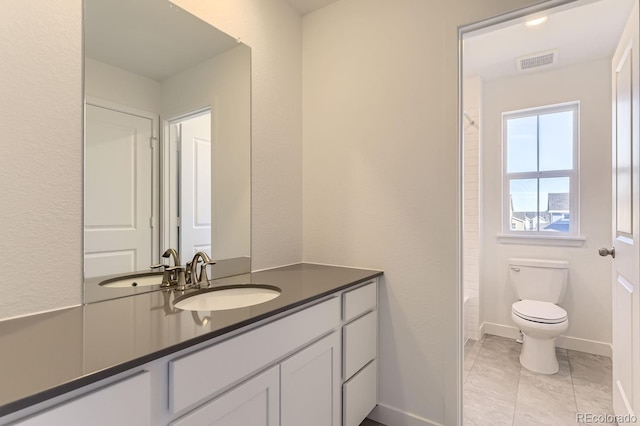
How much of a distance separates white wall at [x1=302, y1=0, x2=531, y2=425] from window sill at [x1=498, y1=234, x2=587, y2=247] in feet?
6.08

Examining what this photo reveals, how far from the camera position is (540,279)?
2805mm

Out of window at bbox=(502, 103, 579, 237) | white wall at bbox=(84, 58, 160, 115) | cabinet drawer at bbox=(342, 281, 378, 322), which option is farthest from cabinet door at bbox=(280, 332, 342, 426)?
window at bbox=(502, 103, 579, 237)

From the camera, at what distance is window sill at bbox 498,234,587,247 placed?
9.19 feet

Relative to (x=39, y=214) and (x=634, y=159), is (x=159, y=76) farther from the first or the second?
(x=634, y=159)

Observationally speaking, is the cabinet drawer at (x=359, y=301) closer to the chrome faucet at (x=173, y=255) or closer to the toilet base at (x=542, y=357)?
the chrome faucet at (x=173, y=255)

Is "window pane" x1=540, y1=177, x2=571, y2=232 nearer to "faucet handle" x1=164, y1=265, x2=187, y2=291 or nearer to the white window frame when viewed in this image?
the white window frame

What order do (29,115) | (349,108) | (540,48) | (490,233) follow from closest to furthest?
(29,115)
(349,108)
(540,48)
(490,233)

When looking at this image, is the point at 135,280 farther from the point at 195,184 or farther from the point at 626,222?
the point at 626,222

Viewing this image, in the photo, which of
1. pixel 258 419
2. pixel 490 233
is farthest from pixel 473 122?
pixel 258 419

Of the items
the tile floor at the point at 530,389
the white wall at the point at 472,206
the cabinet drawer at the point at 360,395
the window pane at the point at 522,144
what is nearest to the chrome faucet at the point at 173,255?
the cabinet drawer at the point at 360,395

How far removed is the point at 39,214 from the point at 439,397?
6.23ft

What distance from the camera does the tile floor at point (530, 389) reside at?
1890mm

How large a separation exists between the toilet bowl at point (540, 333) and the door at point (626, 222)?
0.49m

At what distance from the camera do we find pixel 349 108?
196cm
